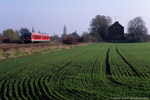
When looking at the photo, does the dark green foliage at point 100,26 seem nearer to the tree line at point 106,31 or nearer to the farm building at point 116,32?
the tree line at point 106,31

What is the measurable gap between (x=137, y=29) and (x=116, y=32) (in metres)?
11.4

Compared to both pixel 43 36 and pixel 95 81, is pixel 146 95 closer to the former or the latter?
pixel 95 81

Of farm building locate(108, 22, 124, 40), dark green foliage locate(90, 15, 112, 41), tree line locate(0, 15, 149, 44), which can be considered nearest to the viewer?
tree line locate(0, 15, 149, 44)

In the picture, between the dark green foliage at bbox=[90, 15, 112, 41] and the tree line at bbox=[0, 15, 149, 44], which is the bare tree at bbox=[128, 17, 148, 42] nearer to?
the tree line at bbox=[0, 15, 149, 44]

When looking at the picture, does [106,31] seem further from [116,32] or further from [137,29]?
[137,29]

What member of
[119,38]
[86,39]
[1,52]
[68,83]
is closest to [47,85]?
[68,83]

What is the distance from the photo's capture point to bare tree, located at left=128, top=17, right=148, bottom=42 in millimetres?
91931

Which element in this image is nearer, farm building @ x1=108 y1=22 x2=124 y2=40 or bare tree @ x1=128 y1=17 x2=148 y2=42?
bare tree @ x1=128 y1=17 x2=148 y2=42

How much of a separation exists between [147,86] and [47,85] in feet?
17.1

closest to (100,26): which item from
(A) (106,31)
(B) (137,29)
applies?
(A) (106,31)

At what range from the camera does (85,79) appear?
34.2 feet

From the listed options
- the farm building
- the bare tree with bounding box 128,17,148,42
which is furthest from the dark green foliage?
the bare tree with bounding box 128,17,148,42

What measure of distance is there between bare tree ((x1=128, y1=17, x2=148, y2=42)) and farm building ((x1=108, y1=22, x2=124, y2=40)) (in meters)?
5.38

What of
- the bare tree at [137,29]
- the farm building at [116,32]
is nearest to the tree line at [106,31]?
the bare tree at [137,29]
